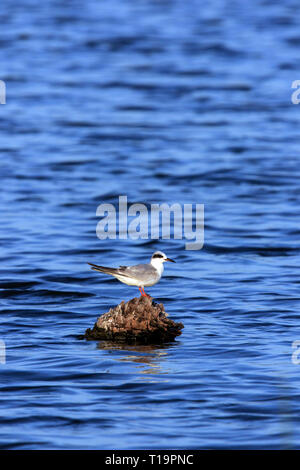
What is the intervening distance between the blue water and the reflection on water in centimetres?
3

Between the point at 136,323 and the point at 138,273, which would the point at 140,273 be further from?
the point at 136,323

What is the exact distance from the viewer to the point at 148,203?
71.2 feet

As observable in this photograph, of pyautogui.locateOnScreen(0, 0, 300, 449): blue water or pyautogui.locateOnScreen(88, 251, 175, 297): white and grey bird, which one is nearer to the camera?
pyautogui.locateOnScreen(0, 0, 300, 449): blue water

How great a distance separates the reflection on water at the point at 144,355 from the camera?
444 inches

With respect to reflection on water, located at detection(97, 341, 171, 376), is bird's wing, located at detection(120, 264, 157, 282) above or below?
above

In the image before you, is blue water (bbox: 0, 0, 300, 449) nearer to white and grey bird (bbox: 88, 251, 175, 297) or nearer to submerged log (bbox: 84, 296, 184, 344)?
submerged log (bbox: 84, 296, 184, 344)

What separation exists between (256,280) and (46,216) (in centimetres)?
631

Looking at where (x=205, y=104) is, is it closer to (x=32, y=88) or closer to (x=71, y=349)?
(x=32, y=88)

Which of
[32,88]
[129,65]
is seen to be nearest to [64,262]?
[32,88]

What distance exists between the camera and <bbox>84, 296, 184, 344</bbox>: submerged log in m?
11.9

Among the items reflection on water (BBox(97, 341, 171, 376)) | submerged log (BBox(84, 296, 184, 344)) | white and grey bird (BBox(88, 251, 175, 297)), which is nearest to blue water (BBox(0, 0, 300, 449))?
reflection on water (BBox(97, 341, 171, 376))

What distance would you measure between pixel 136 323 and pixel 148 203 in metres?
9.93

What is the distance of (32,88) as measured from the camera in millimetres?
35656

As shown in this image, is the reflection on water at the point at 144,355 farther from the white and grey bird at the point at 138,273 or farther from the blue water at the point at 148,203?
the white and grey bird at the point at 138,273
